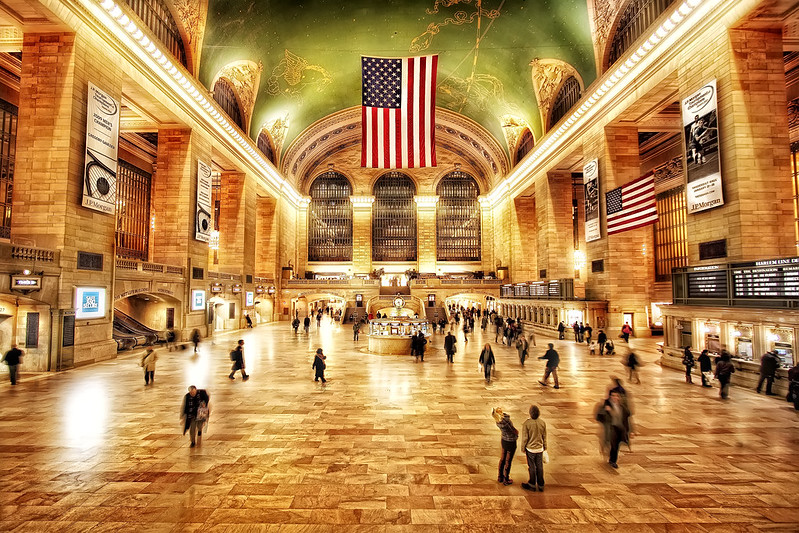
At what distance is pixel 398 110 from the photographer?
14344 millimetres

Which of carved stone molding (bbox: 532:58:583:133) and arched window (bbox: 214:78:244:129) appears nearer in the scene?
carved stone molding (bbox: 532:58:583:133)

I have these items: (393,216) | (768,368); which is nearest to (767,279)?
(768,368)

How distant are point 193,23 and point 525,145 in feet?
71.5

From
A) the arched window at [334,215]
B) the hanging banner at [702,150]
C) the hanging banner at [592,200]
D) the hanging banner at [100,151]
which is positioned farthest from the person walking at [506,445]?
the arched window at [334,215]

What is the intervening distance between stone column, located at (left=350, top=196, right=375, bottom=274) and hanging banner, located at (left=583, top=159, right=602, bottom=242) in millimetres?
22552

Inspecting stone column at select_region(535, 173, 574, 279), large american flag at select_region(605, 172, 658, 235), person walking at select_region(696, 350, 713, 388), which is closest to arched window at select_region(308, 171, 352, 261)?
stone column at select_region(535, 173, 574, 279)

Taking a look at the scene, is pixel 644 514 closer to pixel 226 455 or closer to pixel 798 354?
pixel 226 455

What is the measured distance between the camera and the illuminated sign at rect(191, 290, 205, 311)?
1834 cm

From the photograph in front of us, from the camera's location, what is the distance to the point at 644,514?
3.98 m

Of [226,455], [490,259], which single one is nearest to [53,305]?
[226,455]

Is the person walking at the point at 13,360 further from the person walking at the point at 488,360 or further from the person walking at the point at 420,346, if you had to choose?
the person walking at the point at 488,360

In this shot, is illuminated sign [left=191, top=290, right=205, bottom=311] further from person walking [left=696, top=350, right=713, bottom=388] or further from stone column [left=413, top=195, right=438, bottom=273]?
stone column [left=413, top=195, right=438, bottom=273]

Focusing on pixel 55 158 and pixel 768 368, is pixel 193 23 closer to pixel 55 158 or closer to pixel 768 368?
pixel 55 158

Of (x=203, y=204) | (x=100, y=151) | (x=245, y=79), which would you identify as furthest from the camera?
(x=245, y=79)
